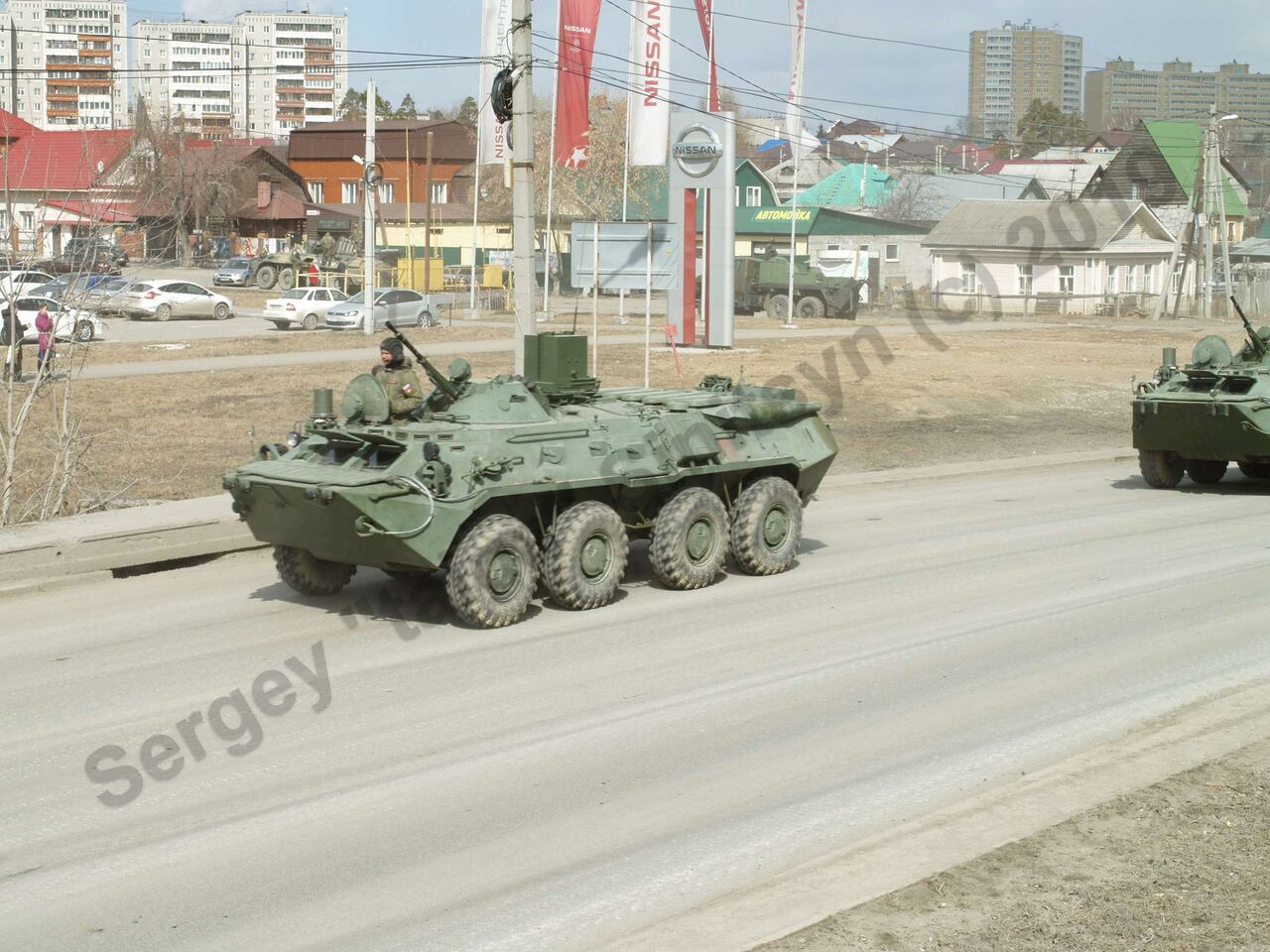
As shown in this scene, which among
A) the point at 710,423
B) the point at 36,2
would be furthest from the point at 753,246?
the point at 36,2

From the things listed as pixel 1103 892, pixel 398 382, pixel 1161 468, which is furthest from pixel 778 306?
pixel 1103 892

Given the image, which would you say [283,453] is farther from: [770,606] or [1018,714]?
[1018,714]

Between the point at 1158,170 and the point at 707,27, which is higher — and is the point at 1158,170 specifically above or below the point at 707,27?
above

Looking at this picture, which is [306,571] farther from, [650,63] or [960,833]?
[650,63]

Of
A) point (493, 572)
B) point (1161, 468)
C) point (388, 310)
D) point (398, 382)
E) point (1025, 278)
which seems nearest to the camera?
point (493, 572)

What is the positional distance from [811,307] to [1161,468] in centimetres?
3054

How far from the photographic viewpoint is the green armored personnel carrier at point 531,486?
35.2 feet

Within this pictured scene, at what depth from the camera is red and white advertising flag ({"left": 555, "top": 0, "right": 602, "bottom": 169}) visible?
26234mm

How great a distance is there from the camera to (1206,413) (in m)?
17.5

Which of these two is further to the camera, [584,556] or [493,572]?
[584,556]

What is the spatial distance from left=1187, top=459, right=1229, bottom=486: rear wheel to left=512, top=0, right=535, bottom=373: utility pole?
821 cm

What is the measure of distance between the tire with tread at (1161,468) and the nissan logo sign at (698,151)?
1493cm

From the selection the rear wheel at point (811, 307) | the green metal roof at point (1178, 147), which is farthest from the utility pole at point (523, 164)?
the green metal roof at point (1178, 147)

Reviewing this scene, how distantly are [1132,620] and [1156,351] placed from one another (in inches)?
1124
